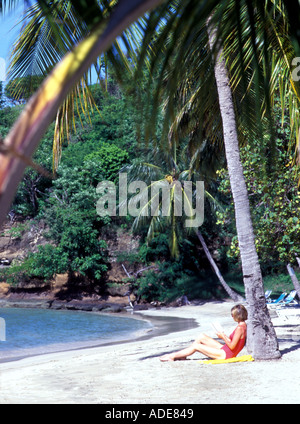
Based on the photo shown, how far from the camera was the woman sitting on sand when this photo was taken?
7.74 meters

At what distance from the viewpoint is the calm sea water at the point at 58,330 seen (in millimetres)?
15953

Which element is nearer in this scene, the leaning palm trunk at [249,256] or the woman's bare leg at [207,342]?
the leaning palm trunk at [249,256]

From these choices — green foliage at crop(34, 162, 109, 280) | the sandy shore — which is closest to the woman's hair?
the sandy shore

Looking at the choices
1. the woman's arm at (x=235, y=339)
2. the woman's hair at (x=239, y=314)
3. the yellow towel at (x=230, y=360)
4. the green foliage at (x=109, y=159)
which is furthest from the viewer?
the green foliage at (x=109, y=159)

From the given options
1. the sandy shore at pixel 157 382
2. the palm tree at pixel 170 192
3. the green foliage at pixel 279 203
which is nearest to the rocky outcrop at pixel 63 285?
the palm tree at pixel 170 192

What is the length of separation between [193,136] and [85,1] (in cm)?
1057

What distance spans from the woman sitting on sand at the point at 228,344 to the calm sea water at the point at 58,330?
7119 mm

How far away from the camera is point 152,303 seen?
25.1 m

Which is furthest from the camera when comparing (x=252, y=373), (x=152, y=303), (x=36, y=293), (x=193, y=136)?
(x=36, y=293)

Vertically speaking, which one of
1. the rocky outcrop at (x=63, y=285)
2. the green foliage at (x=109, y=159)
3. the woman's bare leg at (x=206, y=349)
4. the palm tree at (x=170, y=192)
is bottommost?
the woman's bare leg at (x=206, y=349)

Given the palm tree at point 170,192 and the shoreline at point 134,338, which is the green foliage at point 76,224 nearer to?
the palm tree at point 170,192
